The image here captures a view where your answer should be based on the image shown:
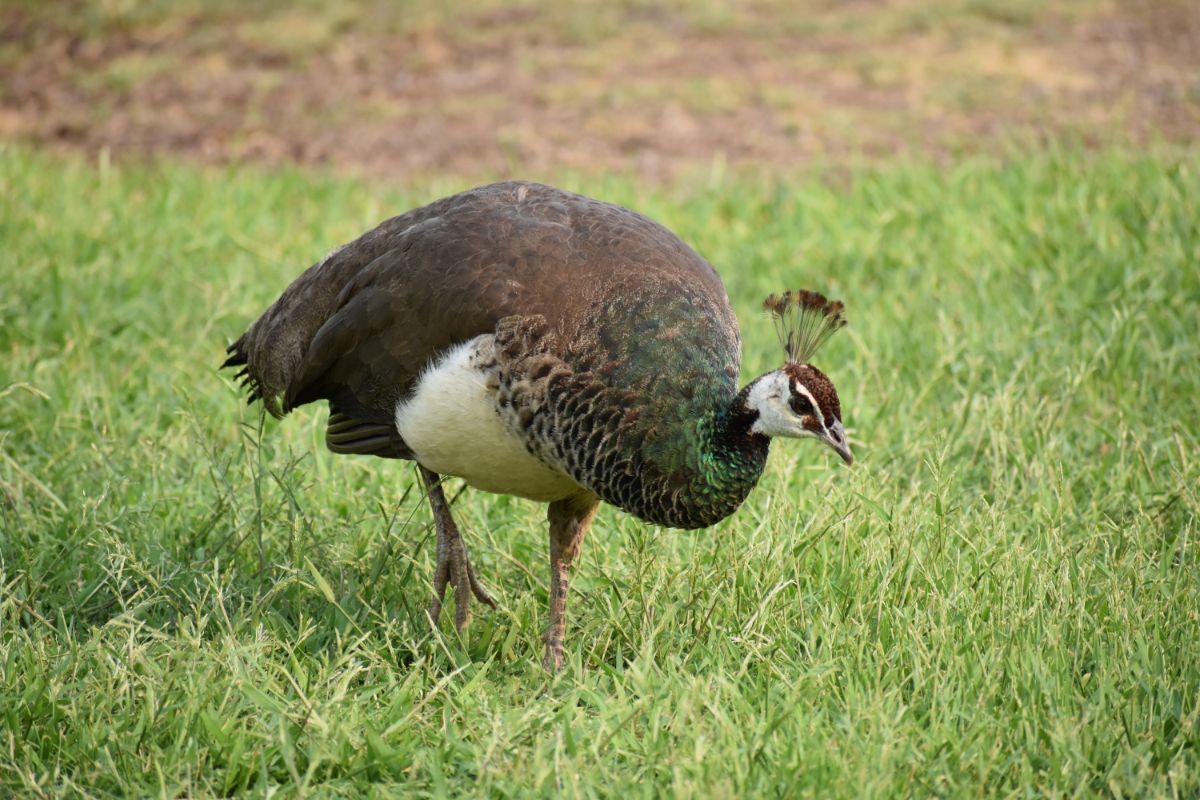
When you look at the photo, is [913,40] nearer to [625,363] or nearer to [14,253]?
[14,253]

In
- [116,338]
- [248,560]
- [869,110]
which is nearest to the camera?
[248,560]

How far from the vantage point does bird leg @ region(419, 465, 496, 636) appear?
13.3 feet

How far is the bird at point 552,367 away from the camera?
3580 millimetres

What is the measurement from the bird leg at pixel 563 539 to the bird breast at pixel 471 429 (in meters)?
0.09

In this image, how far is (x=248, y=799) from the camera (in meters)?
3.20

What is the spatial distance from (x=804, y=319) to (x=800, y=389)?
0.92 feet

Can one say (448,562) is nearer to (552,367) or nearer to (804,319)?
(552,367)

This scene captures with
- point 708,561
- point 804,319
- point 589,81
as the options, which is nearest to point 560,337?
point 804,319

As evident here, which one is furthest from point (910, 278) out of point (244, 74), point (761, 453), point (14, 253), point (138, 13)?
point (138, 13)

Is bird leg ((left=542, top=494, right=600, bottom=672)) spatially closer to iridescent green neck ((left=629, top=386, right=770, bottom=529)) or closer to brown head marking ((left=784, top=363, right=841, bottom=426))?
iridescent green neck ((left=629, top=386, right=770, bottom=529))

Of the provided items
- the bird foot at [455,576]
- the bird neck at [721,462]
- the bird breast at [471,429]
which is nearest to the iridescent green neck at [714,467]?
the bird neck at [721,462]

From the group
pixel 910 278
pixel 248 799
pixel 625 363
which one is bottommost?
pixel 248 799

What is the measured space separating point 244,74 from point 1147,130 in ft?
18.2

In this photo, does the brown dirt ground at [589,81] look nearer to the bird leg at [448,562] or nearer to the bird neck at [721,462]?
the bird leg at [448,562]
